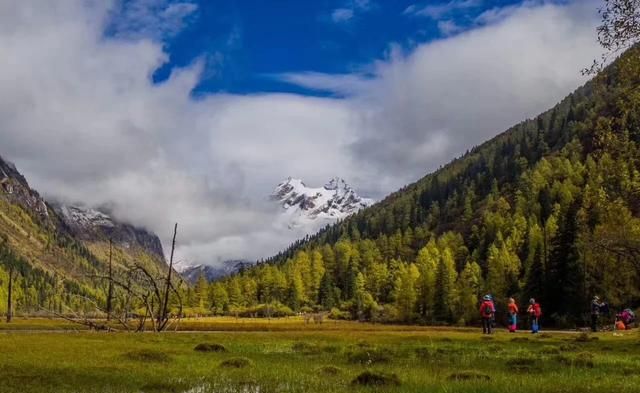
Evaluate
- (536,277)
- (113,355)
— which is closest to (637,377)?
(113,355)

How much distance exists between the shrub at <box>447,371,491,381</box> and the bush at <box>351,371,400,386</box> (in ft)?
7.28

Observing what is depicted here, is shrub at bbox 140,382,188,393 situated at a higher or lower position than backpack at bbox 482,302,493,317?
lower

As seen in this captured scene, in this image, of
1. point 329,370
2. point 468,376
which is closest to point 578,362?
point 468,376

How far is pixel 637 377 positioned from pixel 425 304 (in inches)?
5640

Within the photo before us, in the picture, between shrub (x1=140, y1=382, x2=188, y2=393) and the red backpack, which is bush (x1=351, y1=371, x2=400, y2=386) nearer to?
shrub (x1=140, y1=382, x2=188, y2=393)

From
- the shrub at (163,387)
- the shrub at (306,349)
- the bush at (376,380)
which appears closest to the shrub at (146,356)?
the shrub at (163,387)

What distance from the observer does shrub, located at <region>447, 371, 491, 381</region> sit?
19.7 m

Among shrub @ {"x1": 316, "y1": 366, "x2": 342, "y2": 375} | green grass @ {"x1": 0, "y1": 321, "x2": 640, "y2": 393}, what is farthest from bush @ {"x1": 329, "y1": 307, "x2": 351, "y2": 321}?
shrub @ {"x1": 316, "y1": 366, "x2": 342, "y2": 375}

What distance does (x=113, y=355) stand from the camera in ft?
94.6

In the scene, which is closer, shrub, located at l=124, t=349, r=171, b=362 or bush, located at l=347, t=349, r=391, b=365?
shrub, located at l=124, t=349, r=171, b=362

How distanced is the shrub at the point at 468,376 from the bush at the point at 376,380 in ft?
7.28

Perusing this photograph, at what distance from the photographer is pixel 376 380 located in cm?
1905

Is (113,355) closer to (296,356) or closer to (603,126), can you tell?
(296,356)

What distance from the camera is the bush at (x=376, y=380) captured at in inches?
737
